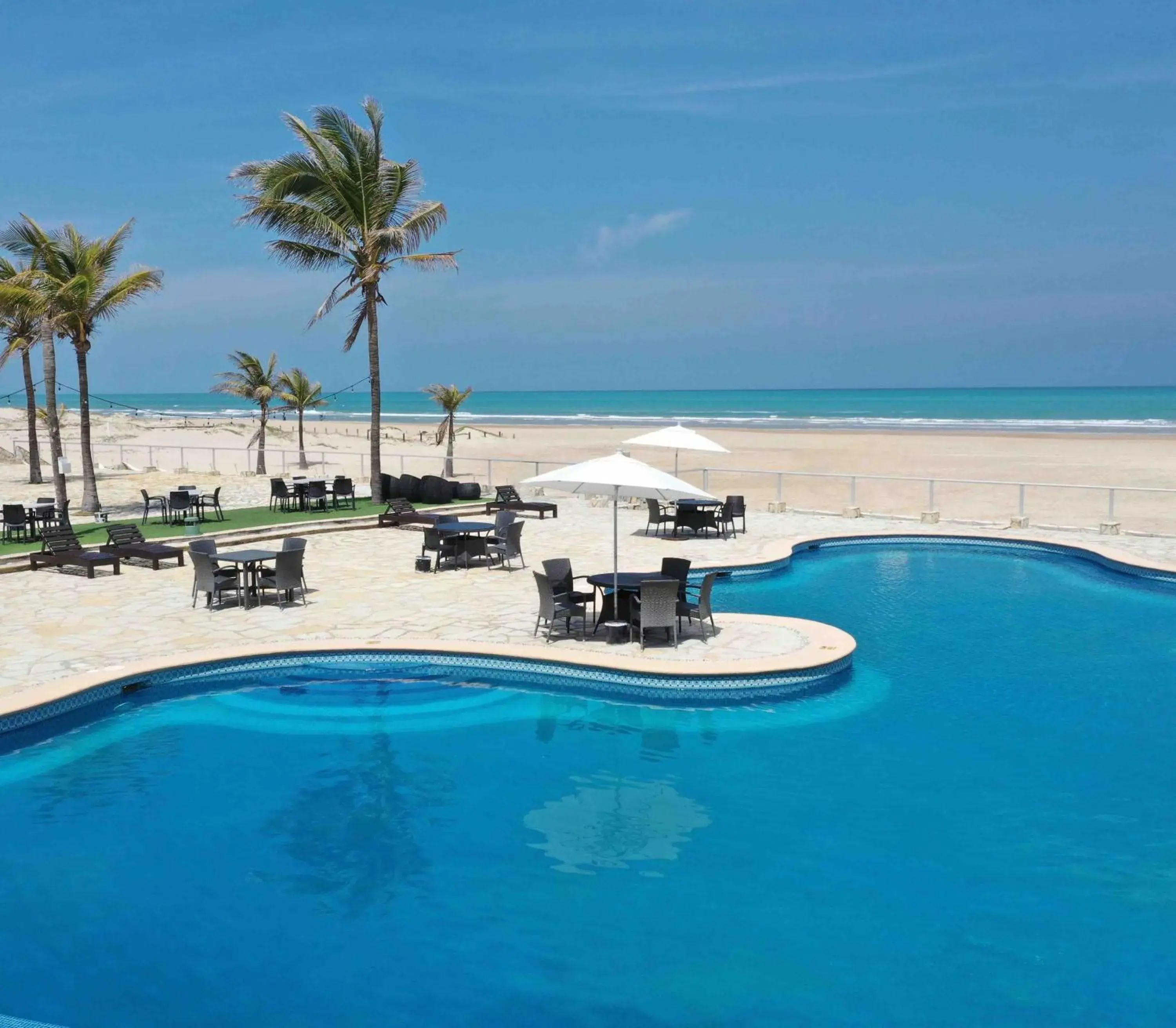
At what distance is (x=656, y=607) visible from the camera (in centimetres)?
1142

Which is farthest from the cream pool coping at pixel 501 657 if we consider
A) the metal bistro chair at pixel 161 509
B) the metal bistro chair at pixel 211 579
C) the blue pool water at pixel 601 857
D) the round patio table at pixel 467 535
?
the metal bistro chair at pixel 161 509

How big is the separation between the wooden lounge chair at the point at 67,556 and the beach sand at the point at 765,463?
8.02 m

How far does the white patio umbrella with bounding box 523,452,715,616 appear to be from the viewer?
12.1 metres

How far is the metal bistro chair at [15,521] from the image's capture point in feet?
61.1

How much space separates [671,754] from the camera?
30.1 feet

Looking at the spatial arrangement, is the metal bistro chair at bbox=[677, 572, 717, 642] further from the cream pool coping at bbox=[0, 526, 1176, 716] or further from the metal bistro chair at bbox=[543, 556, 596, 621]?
the metal bistro chair at bbox=[543, 556, 596, 621]

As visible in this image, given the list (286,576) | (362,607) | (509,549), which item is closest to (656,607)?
(362,607)

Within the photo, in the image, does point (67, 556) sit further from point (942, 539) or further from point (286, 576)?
point (942, 539)

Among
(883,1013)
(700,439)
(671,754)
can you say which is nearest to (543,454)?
(700,439)

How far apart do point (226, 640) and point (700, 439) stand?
1147cm

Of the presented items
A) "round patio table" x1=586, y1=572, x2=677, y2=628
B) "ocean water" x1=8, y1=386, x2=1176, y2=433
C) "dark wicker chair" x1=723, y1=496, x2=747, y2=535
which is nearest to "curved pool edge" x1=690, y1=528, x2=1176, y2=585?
"dark wicker chair" x1=723, y1=496, x2=747, y2=535

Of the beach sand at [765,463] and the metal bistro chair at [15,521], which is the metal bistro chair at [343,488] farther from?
the metal bistro chair at [15,521]

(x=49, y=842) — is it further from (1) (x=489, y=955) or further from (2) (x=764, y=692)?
(2) (x=764, y=692)

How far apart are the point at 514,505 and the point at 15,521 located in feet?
31.9
